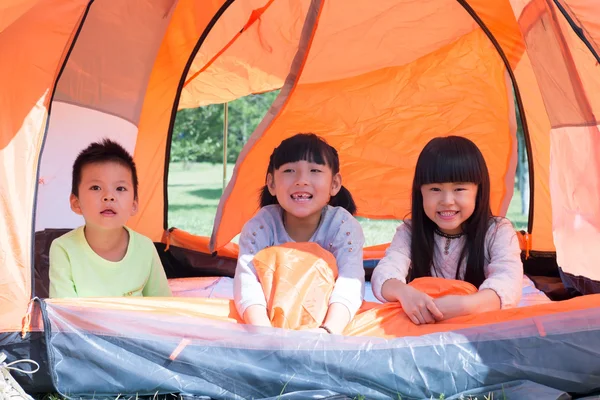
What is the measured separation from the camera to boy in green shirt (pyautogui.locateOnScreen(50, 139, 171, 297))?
226 centimetres

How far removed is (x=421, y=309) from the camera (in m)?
1.99

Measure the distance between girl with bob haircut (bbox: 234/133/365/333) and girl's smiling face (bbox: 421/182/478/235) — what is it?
0.74 ft

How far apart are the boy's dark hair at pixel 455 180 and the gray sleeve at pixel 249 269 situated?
45 cm

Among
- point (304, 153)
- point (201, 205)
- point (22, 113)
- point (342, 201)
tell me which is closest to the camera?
point (22, 113)

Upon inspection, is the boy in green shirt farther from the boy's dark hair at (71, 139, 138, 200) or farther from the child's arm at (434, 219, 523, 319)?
the child's arm at (434, 219, 523, 319)

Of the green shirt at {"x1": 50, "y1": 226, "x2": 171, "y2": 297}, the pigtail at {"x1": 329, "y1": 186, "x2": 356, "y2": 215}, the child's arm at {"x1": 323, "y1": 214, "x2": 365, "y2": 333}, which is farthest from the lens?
the pigtail at {"x1": 329, "y1": 186, "x2": 356, "y2": 215}

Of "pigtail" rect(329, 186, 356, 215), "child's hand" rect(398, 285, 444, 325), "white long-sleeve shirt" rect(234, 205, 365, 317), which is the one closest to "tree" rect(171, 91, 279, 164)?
"pigtail" rect(329, 186, 356, 215)

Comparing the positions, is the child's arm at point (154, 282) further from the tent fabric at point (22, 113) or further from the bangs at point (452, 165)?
the bangs at point (452, 165)

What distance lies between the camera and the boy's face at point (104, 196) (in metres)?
2.29

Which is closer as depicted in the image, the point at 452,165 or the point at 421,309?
the point at 421,309

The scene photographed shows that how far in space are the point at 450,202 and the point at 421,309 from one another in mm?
386

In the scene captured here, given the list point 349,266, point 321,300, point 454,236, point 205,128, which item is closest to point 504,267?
point 454,236

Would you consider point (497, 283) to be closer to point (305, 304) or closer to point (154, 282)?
point (305, 304)

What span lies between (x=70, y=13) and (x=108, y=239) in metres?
0.70
